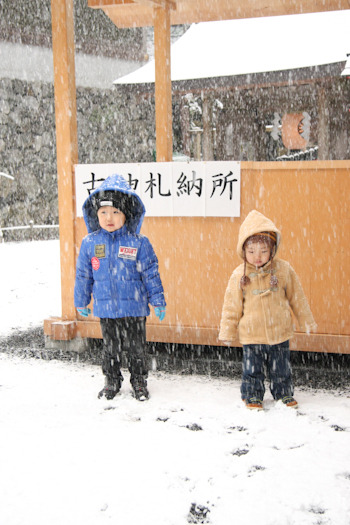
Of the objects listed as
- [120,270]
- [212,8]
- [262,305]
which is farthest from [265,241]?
[212,8]

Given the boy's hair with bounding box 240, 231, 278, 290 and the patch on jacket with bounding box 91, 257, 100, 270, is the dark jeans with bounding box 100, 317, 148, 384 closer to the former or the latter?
the patch on jacket with bounding box 91, 257, 100, 270

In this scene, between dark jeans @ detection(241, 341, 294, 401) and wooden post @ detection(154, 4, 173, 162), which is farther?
wooden post @ detection(154, 4, 173, 162)

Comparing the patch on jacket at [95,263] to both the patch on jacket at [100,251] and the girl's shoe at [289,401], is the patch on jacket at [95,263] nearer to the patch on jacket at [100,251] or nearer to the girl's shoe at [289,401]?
the patch on jacket at [100,251]

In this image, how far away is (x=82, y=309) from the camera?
385cm

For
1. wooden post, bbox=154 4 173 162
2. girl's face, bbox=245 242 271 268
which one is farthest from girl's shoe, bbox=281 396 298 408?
wooden post, bbox=154 4 173 162

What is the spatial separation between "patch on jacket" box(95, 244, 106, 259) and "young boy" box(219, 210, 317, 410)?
86cm

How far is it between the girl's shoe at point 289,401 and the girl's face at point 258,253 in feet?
2.80

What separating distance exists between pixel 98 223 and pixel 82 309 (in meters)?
0.62

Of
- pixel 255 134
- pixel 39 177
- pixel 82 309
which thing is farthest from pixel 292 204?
pixel 39 177

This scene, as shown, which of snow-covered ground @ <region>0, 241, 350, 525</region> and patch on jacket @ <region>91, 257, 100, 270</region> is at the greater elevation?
patch on jacket @ <region>91, 257, 100, 270</region>

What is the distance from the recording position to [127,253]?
3762 millimetres

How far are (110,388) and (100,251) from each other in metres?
0.92

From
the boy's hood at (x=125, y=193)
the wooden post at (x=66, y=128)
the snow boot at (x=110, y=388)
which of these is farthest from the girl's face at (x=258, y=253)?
the wooden post at (x=66, y=128)

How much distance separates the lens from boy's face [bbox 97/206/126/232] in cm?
374
